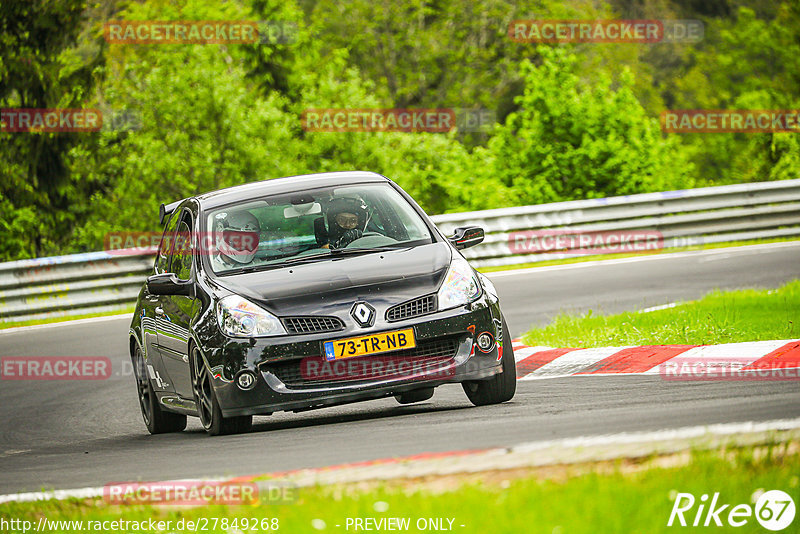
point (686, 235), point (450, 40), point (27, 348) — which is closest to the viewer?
point (27, 348)

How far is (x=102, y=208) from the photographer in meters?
32.4

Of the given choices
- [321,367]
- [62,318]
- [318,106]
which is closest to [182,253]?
[321,367]

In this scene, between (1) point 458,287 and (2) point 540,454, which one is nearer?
(2) point 540,454

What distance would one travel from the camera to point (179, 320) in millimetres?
8336

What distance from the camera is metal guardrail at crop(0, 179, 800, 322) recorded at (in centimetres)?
1745

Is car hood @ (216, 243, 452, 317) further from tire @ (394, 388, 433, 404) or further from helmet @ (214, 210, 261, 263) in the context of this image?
tire @ (394, 388, 433, 404)

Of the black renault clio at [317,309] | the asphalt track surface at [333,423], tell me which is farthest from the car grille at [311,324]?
the asphalt track surface at [333,423]

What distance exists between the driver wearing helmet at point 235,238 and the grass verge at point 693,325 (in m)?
3.20

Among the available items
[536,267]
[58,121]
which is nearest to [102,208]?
[58,121]

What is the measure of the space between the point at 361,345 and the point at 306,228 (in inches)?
52.8

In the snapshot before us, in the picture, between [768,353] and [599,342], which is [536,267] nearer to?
[599,342]

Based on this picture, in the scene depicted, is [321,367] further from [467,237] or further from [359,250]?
[467,237]

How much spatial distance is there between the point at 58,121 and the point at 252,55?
1703 centimetres

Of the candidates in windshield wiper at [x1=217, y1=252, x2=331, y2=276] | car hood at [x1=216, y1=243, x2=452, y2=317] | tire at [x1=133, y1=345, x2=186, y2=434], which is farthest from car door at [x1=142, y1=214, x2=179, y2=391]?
car hood at [x1=216, y1=243, x2=452, y2=317]
